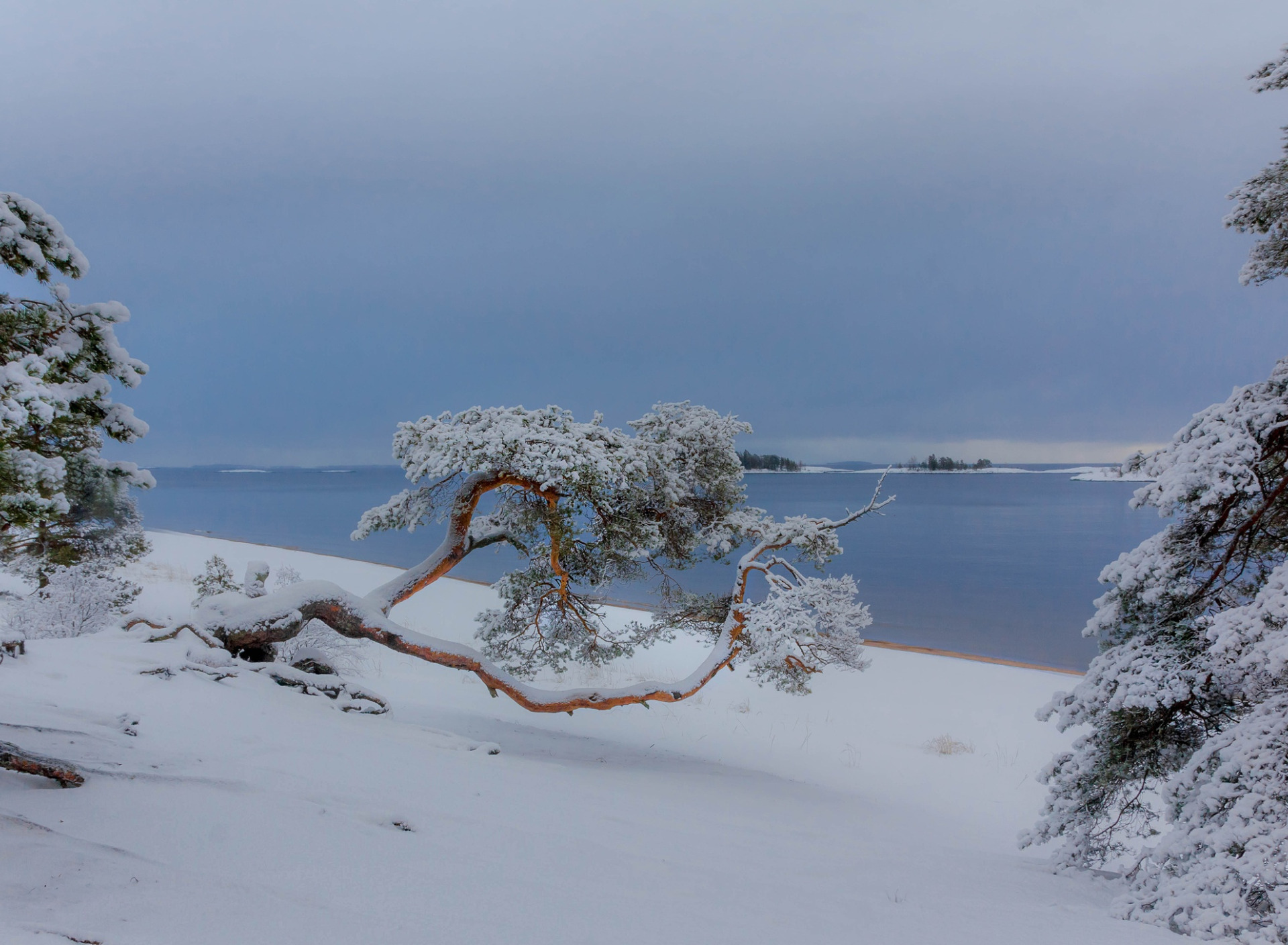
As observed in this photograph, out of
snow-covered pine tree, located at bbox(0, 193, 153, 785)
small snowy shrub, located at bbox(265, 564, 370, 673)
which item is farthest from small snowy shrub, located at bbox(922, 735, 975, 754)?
snow-covered pine tree, located at bbox(0, 193, 153, 785)

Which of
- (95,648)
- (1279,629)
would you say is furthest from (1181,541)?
(95,648)

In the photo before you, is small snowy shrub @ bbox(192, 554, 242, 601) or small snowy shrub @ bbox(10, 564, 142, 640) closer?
small snowy shrub @ bbox(192, 554, 242, 601)

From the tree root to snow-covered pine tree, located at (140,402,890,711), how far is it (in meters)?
3.76

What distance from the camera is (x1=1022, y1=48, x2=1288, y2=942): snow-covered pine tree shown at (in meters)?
3.37

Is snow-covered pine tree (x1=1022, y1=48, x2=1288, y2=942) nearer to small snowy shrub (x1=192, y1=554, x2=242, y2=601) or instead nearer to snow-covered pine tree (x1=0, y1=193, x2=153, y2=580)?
snow-covered pine tree (x1=0, y1=193, x2=153, y2=580)

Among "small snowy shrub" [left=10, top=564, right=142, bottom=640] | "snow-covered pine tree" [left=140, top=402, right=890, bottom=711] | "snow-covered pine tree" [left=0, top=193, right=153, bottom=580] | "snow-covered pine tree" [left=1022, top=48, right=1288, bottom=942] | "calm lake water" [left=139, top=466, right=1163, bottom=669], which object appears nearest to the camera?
"snow-covered pine tree" [left=0, top=193, right=153, bottom=580]

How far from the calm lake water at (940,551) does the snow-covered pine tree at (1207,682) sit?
639cm

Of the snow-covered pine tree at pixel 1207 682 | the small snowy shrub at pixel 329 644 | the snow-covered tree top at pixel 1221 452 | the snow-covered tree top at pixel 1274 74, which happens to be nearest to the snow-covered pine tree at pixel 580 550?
the small snowy shrub at pixel 329 644

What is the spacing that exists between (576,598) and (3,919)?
686 cm

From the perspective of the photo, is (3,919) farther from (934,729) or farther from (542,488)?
(934,729)

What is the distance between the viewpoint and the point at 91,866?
2521mm

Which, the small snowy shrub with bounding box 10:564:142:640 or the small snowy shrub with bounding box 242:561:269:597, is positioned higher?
the small snowy shrub with bounding box 242:561:269:597

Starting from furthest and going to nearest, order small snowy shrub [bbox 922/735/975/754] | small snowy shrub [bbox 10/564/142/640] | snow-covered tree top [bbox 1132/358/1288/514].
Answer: small snowy shrub [bbox 10/564/142/640] → small snowy shrub [bbox 922/735/975/754] → snow-covered tree top [bbox 1132/358/1288/514]

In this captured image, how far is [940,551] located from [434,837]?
4130 centimetres
